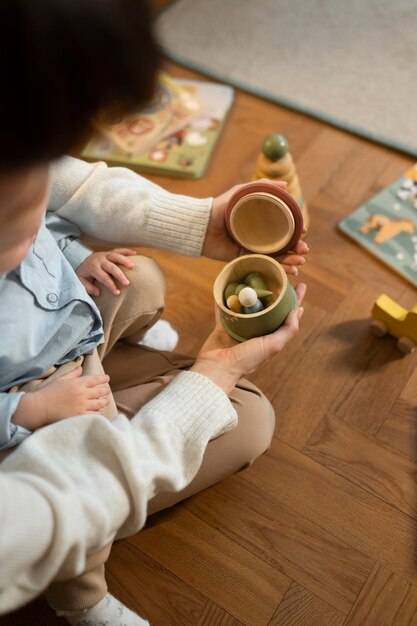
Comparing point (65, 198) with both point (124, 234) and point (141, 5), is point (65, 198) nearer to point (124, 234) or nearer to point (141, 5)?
point (124, 234)

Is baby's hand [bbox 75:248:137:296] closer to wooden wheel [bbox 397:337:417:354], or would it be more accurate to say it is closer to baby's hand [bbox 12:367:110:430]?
baby's hand [bbox 12:367:110:430]

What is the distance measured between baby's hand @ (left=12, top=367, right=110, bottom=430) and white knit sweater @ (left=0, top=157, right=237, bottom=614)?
0.05 m

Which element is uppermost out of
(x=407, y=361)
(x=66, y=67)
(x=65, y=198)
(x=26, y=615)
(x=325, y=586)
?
(x=66, y=67)

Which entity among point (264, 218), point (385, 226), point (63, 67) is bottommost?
point (385, 226)

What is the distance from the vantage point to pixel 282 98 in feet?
4.54

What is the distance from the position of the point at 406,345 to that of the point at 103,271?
1.71 feet

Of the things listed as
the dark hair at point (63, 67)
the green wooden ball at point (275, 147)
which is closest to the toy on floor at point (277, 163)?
the green wooden ball at point (275, 147)

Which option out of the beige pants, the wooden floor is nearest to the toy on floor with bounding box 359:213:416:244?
the wooden floor

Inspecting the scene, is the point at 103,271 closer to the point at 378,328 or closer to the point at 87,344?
the point at 87,344

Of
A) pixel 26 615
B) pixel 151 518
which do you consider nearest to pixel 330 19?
pixel 151 518

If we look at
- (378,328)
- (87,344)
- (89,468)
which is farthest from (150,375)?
(378,328)

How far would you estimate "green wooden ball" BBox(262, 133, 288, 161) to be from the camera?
101 cm

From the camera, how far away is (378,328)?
39.4 inches

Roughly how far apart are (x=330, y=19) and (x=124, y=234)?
1045mm
